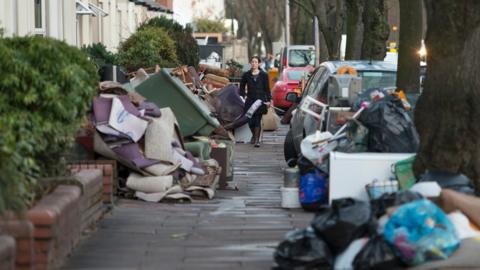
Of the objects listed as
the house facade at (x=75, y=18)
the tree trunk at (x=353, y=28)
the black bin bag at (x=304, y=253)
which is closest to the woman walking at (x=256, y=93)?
the house facade at (x=75, y=18)

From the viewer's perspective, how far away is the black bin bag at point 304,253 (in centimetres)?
805

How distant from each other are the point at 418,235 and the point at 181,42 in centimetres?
2356

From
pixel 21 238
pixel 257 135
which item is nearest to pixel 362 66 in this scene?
pixel 257 135

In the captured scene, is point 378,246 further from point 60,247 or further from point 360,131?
point 360,131

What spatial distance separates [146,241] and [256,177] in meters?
7.07

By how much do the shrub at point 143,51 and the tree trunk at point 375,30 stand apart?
4.60 metres

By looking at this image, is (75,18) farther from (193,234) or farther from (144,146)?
(193,234)

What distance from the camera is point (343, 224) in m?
8.01

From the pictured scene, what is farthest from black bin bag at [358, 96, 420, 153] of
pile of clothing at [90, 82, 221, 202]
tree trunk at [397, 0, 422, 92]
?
tree trunk at [397, 0, 422, 92]

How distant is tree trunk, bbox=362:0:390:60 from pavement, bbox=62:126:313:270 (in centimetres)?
983

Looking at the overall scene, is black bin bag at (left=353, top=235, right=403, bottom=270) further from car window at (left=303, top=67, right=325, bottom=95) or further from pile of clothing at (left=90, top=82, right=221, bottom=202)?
car window at (left=303, top=67, right=325, bottom=95)

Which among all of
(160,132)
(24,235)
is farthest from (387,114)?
(24,235)

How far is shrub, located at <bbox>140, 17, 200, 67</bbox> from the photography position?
3048cm

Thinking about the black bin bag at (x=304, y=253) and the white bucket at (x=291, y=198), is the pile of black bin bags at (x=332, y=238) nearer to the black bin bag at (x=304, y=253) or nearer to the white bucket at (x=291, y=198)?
the black bin bag at (x=304, y=253)
